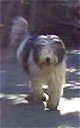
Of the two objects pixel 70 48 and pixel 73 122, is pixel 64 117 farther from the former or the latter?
pixel 70 48

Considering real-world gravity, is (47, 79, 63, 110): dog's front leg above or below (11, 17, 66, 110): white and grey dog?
below

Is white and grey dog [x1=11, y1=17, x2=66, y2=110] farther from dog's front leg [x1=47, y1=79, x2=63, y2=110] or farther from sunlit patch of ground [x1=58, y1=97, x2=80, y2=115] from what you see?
sunlit patch of ground [x1=58, y1=97, x2=80, y2=115]

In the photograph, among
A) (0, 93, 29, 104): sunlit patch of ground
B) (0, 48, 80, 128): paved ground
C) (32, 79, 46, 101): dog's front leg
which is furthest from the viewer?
(0, 93, 29, 104): sunlit patch of ground

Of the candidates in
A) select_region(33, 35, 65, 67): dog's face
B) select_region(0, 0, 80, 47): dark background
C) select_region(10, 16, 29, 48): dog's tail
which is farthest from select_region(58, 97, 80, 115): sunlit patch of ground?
select_region(0, 0, 80, 47): dark background

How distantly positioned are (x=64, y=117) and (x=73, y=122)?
29 centimetres

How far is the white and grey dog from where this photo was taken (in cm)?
669

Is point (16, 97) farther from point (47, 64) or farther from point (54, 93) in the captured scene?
point (47, 64)

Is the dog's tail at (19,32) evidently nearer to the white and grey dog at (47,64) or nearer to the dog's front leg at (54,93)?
the white and grey dog at (47,64)

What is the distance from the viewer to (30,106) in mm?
7551

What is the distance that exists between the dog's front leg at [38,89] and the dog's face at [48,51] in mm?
545

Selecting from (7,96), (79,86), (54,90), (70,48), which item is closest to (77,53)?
(70,48)

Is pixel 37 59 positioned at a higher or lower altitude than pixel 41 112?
higher

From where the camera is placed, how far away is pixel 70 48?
16422mm

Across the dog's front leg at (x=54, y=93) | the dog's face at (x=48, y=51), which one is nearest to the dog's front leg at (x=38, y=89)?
the dog's front leg at (x=54, y=93)
